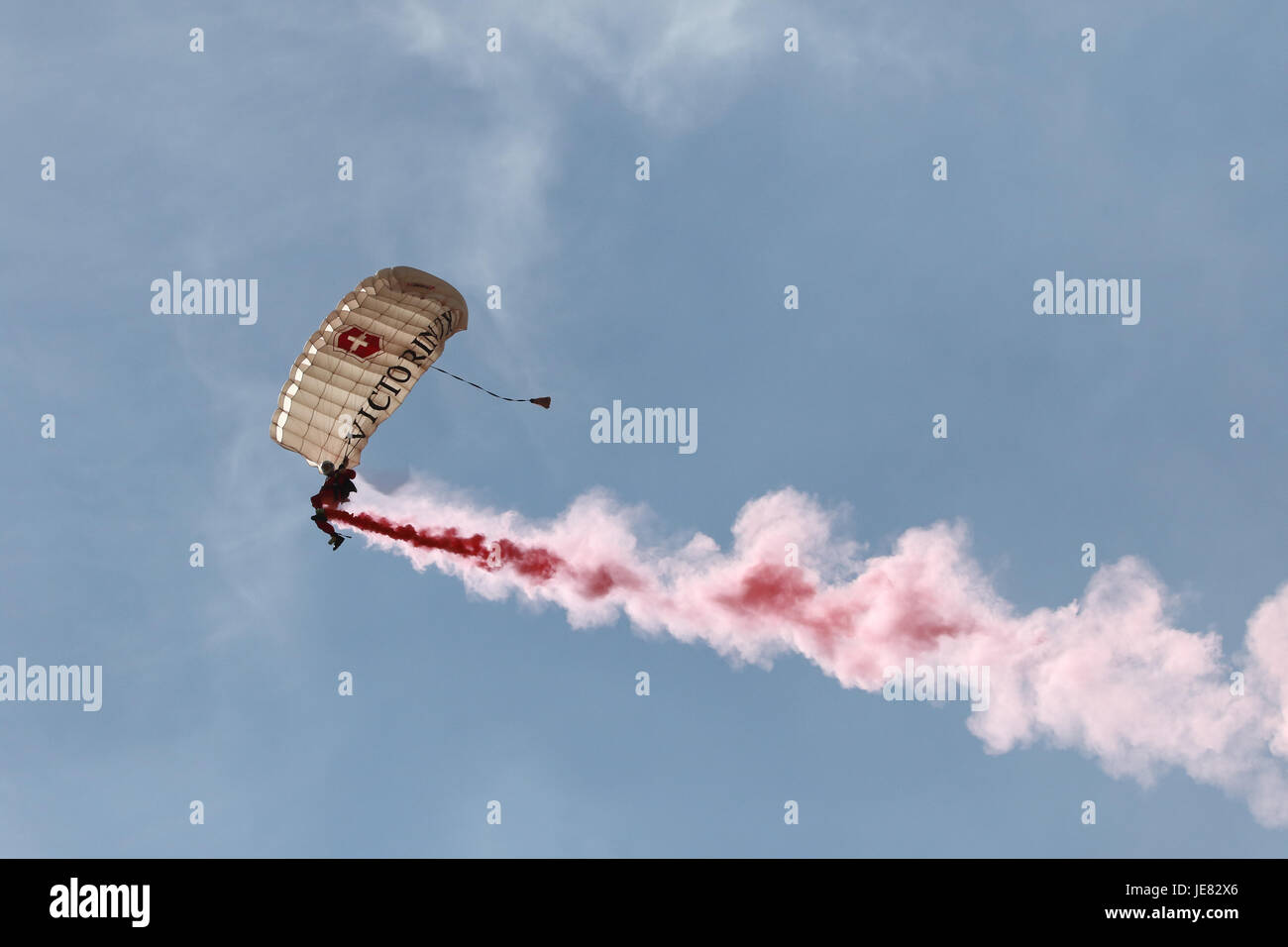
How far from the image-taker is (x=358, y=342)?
174ft

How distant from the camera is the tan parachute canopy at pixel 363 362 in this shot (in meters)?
52.7

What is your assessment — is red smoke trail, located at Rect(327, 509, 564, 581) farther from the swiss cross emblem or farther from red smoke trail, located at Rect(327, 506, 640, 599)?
the swiss cross emblem

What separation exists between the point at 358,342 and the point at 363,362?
2.84ft

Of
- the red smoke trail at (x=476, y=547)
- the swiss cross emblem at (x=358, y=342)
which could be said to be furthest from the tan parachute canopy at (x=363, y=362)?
the red smoke trail at (x=476, y=547)

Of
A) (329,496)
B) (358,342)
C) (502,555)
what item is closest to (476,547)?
(502,555)

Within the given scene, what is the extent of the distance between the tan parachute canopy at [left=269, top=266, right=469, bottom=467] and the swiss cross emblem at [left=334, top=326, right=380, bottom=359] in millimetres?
42

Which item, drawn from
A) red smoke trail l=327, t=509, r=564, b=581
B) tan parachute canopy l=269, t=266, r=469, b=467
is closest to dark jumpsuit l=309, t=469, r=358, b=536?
tan parachute canopy l=269, t=266, r=469, b=467

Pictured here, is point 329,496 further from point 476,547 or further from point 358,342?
point 476,547

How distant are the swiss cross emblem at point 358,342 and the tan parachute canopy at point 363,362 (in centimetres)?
4
